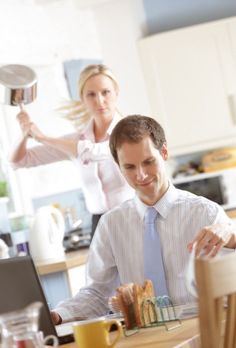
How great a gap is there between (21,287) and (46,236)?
2.48 metres

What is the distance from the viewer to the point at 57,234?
185 inches

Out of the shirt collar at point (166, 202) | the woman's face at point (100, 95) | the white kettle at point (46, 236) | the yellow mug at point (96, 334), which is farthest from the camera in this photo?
the white kettle at point (46, 236)

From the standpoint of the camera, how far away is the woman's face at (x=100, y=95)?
147 inches

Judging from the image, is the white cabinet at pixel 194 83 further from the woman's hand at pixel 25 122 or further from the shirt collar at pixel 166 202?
the shirt collar at pixel 166 202

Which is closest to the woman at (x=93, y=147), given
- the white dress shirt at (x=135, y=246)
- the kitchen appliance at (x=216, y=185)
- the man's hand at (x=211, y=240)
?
the white dress shirt at (x=135, y=246)

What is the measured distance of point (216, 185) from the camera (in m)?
5.76

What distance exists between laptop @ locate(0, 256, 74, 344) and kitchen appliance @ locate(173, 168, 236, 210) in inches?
142

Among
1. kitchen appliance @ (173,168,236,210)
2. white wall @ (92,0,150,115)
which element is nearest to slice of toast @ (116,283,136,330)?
kitchen appliance @ (173,168,236,210)

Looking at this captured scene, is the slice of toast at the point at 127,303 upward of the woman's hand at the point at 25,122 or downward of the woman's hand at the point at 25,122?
downward

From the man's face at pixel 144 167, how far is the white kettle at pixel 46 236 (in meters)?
2.05

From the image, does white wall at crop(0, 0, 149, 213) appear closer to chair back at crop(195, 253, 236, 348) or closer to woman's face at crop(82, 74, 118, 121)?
woman's face at crop(82, 74, 118, 121)

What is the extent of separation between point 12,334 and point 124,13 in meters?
4.41

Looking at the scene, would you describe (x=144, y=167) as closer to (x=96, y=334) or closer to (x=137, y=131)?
(x=137, y=131)

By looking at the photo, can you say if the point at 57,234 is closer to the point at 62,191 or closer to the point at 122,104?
the point at 62,191
